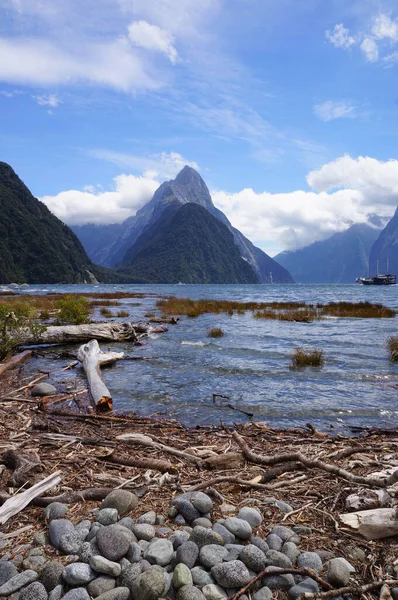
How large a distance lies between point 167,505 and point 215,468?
3.97ft

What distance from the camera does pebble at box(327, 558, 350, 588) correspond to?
2.70 meters

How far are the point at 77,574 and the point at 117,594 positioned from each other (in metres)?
0.33

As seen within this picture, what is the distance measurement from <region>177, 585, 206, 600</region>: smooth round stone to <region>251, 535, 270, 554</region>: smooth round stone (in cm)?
72

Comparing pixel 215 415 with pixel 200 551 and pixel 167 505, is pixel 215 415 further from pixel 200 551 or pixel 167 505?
pixel 200 551

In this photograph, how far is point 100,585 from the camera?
267cm

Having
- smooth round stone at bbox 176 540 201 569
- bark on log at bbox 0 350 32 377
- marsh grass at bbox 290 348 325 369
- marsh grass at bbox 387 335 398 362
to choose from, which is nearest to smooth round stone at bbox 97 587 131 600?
smooth round stone at bbox 176 540 201 569

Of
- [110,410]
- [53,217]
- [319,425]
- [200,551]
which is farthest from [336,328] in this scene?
[53,217]

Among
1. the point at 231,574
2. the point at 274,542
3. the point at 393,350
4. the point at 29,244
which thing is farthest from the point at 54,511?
the point at 29,244

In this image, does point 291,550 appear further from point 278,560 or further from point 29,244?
point 29,244

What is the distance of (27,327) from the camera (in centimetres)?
1559

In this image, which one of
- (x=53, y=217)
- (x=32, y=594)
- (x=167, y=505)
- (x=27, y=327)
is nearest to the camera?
(x=32, y=594)

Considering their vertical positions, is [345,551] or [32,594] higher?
[32,594]

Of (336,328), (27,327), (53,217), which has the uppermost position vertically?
(53,217)

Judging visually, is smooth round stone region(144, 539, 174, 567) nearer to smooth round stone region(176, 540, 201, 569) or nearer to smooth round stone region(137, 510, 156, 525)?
smooth round stone region(176, 540, 201, 569)
